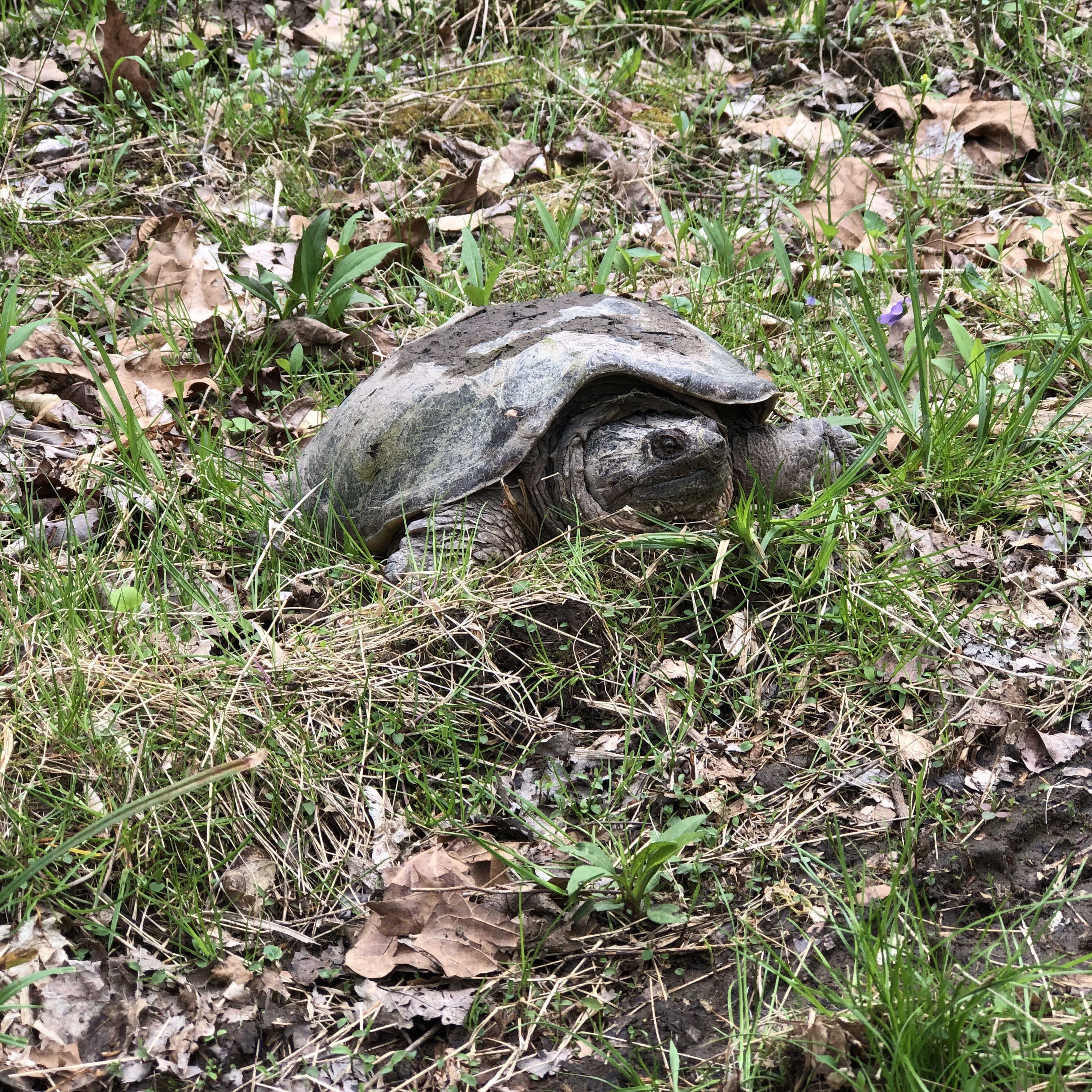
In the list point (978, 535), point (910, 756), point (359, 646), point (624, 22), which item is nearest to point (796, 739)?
point (910, 756)

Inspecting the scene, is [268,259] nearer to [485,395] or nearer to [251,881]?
Result: [485,395]

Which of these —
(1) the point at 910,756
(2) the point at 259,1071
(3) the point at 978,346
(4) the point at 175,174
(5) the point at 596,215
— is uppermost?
(4) the point at 175,174

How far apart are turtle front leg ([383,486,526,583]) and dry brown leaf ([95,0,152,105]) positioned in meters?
3.28

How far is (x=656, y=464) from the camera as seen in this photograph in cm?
265

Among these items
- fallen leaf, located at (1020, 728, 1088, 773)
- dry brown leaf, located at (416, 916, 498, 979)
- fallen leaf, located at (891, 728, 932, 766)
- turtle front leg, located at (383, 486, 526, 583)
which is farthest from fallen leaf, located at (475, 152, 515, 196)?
dry brown leaf, located at (416, 916, 498, 979)

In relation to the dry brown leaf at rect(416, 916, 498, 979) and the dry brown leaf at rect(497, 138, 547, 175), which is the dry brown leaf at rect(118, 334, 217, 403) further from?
the dry brown leaf at rect(416, 916, 498, 979)

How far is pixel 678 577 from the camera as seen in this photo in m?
2.59

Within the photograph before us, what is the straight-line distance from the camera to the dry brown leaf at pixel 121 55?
15.3 feet

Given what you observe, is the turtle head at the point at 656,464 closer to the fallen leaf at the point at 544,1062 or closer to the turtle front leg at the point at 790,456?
the turtle front leg at the point at 790,456

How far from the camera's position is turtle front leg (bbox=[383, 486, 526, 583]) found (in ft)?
8.56

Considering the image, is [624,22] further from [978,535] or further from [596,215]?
[978,535]

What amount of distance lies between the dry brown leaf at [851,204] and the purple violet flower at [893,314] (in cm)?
62

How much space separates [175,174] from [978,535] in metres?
3.67

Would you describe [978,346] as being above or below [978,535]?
above
